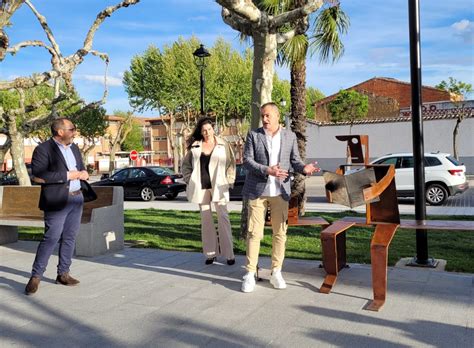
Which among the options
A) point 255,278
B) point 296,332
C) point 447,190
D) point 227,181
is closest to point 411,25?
point 227,181

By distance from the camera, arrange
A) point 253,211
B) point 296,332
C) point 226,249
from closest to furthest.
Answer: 1. point 296,332
2. point 253,211
3. point 226,249

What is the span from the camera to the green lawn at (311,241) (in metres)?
6.69

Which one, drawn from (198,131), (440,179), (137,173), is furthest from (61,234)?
(137,173)

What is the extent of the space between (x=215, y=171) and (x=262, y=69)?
83.3 inches

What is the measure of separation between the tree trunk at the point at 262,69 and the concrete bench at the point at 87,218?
7.67 feet

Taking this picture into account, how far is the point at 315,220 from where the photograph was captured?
5746mm

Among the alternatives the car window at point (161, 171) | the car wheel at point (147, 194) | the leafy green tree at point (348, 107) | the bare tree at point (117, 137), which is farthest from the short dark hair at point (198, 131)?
the bare tree at point (117, 137)

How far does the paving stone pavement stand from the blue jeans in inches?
10.0

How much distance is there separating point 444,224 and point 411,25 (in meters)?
2.29

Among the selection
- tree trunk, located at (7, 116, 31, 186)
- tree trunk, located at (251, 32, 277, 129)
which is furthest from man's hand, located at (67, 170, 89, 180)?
tree trunk, located at (7, 116, 31, 186)

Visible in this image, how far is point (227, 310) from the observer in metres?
4.41

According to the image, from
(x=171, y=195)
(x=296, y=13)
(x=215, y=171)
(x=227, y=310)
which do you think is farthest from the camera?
(x=171, y=195)

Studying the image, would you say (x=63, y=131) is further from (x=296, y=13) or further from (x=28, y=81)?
(x=28, y=81)

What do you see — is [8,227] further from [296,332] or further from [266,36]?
[296,332]
